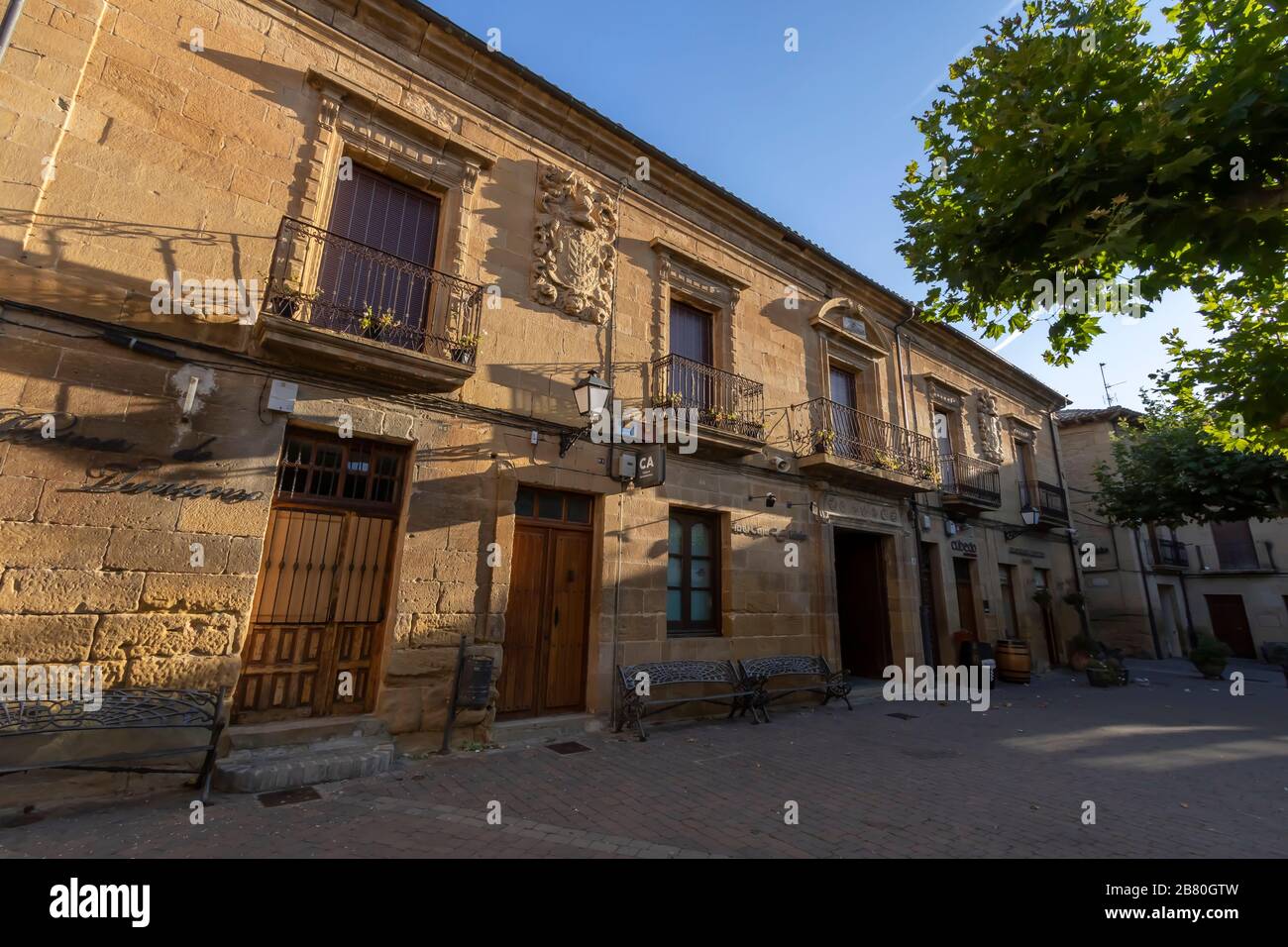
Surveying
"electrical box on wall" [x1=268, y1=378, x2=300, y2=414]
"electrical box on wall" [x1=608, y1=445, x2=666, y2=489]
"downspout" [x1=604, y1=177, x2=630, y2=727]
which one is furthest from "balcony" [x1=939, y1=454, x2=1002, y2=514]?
"electrical box on wall" [x1=268, y1=378, x2=300, y2=414]

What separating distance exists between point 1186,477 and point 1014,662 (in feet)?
19.2

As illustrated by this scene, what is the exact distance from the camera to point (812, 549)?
9.12 meters

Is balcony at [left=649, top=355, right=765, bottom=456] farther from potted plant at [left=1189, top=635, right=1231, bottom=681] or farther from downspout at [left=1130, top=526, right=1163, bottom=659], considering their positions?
downspout at [left=1130, top=526, right=1163, bottom=659]

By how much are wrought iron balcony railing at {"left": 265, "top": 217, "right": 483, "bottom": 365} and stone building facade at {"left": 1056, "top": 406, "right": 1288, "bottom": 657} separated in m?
19.6

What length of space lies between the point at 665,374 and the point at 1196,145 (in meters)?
5.38

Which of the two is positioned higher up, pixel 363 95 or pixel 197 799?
pixel 363 95

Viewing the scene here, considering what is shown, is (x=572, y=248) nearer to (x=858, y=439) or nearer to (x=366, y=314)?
(x=366, y=314)

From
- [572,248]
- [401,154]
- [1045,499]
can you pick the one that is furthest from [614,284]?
[1045,499]

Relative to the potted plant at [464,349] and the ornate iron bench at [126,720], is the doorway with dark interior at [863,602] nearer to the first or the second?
the potted plant at [464,349]

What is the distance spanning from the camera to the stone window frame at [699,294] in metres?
8.27

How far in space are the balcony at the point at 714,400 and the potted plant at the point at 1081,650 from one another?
10.5 metres

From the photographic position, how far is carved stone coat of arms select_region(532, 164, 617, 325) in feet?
23.4

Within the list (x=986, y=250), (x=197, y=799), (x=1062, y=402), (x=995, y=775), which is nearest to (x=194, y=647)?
(x=197, y=799)
